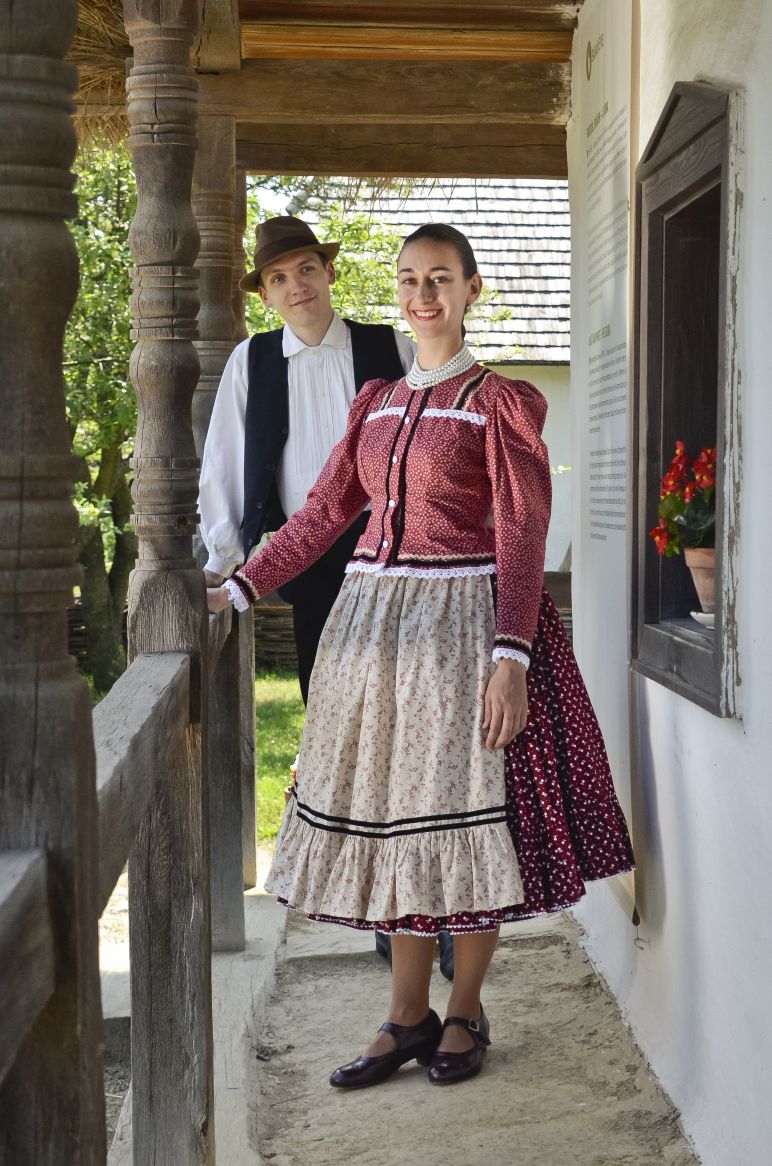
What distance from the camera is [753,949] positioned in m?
2.54

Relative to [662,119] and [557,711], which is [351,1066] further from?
[662,119]

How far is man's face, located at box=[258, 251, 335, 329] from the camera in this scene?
13.2ft

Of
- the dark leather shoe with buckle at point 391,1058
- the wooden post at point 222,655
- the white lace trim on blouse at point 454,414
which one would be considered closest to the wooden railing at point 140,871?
the wooden post at point 222,655

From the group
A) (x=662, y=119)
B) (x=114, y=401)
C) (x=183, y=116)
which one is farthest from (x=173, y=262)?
(x=114, y=401)

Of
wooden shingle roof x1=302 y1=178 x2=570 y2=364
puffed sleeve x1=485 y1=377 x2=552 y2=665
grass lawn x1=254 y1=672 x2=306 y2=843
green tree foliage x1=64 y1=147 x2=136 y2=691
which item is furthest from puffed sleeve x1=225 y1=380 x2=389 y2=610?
wooden shingle roof x1=302 y1=178 x2=570 y2=364

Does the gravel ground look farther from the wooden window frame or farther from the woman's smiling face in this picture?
the woman's smiling face

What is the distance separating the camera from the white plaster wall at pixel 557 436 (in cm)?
1499

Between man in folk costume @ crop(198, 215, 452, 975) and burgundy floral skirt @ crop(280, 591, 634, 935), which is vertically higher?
man in folk costume @ crop(198, 215, 452, 975)

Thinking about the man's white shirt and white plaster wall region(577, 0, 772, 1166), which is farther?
the man's white shirt

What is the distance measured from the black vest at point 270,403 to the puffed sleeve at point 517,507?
98cm

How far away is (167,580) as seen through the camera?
9.14ft

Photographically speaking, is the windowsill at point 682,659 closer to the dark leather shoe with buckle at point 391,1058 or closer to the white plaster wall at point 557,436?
the dark leather shoe with buckle at point 391,1058

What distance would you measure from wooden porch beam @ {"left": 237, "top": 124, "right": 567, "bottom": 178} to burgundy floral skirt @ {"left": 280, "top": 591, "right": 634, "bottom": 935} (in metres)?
3.11

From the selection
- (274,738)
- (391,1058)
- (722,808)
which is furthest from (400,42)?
(274,738)
